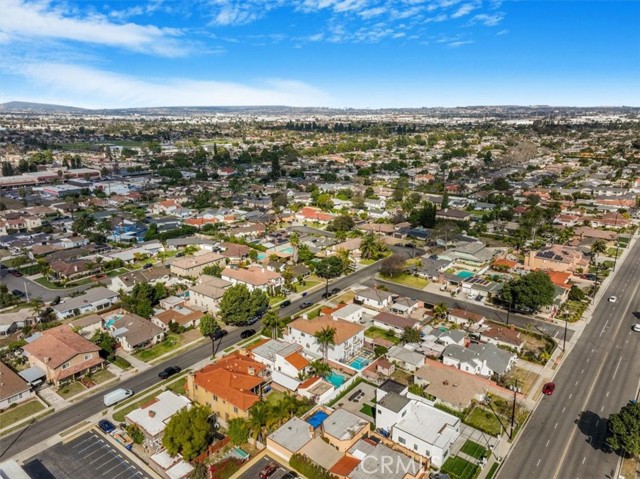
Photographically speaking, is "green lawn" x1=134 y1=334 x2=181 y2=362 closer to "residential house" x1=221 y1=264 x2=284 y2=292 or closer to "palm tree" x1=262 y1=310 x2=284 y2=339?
"palm tree" x1=262 y1=310 x2=284 y2=339

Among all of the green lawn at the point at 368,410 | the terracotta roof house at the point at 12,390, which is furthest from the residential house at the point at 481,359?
the terracotta roof house at the point at 12,390

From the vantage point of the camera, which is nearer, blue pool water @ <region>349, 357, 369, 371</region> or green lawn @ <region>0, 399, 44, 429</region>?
green lawn @ <region>0, 399, 44, 429</region>

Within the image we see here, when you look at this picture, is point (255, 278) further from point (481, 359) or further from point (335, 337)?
point (481, 359)

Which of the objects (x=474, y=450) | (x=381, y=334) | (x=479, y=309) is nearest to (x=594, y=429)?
(x=474, y=450)

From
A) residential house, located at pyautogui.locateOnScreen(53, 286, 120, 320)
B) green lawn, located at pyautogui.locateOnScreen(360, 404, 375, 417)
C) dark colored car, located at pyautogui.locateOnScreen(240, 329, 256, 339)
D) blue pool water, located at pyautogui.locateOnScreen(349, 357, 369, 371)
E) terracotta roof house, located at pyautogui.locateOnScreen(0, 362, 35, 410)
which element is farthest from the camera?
residential house, located at pyautogui.locateOnScreen(53, 286, 120, 320)

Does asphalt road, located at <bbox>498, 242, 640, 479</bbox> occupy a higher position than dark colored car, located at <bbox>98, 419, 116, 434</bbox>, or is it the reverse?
dark colored car, located at <bbox>98, 419, 116, 434</bbox>

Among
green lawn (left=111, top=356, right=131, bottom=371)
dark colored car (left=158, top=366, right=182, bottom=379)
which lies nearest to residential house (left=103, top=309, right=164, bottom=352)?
green lawn (left=111, top=356, right=131, bottom=371)

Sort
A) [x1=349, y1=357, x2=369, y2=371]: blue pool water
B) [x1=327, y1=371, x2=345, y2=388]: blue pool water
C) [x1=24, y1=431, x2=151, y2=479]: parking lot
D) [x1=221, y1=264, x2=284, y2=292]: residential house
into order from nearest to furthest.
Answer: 1. [x1=24, y1=431, x2=151, y2=479]: parking lot
2. [x1=327, y1=371, x2=345, y2=388]: blue pool water
3. [x1=349, y1=357, x2=369, y2=371]: blue pool water
4. [x1=221, y1=264, x2=284, y2=292]: residential house
